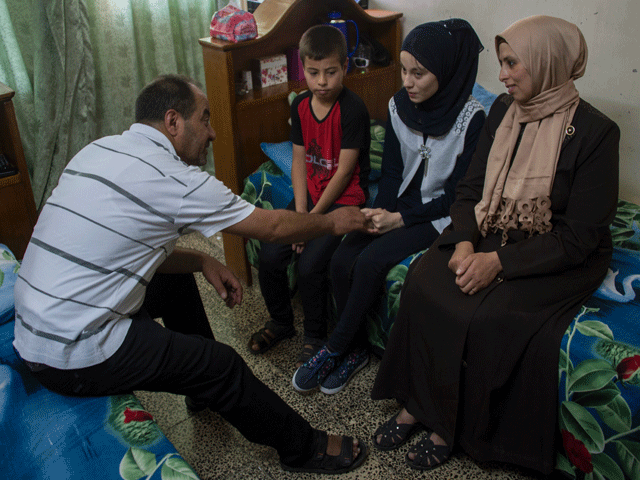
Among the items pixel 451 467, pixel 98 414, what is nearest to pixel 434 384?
pixel 451 467

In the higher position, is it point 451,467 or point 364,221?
point 364,221

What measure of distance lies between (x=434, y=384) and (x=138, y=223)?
0.89 metres

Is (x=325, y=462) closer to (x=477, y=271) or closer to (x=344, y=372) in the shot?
(x=344, y=372)

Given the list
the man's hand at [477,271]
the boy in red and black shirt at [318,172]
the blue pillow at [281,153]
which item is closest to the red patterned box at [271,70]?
the blue pillow at [281,153]

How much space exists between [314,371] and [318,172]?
74 centimetres

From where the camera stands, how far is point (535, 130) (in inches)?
56.9

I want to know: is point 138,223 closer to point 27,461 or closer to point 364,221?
point 27,461

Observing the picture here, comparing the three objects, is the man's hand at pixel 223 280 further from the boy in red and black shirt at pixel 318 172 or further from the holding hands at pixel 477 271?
the holding hands at pixel 477 271

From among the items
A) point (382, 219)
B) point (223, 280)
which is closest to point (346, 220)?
point (382, 219)

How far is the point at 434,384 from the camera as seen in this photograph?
146cm

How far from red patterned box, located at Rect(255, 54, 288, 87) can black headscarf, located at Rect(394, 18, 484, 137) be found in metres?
0.80

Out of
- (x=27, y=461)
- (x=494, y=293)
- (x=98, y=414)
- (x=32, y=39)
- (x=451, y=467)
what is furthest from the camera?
(x=32, y=39)

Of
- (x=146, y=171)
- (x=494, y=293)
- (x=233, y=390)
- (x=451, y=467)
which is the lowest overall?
(x=451, y=467)

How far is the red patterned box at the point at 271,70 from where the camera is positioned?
7.44 feet
